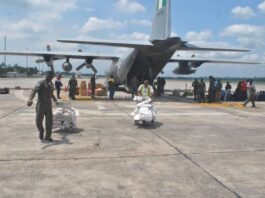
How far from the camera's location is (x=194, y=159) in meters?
7.91

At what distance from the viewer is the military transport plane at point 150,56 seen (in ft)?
75.3

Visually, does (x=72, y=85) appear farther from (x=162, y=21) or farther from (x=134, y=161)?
(x=134, y=161)

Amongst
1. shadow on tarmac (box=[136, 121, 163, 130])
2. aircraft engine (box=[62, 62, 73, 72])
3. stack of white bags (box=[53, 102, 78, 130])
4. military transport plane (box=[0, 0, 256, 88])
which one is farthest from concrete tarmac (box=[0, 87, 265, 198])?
aircraft engine (box=[62, 62, 73, 72])

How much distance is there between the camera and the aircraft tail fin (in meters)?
24.0

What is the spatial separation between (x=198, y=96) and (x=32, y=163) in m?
19.0

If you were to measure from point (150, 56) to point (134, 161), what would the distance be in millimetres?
20310

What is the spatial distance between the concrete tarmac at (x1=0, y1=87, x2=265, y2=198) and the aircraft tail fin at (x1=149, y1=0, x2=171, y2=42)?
12.4m

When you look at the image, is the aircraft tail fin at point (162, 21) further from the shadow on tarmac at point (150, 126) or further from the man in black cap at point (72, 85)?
the shadow on tarmac at point (150, 126)

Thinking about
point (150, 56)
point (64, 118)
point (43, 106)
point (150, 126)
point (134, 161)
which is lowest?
point (134, 161)

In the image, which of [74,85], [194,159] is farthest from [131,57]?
[194,159]

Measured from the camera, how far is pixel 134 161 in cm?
767

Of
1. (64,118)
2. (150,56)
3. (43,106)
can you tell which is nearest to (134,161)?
(43,106)

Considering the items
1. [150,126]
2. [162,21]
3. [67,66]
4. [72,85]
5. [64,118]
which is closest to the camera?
[64,118]

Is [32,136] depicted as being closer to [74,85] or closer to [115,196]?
[115,196]
